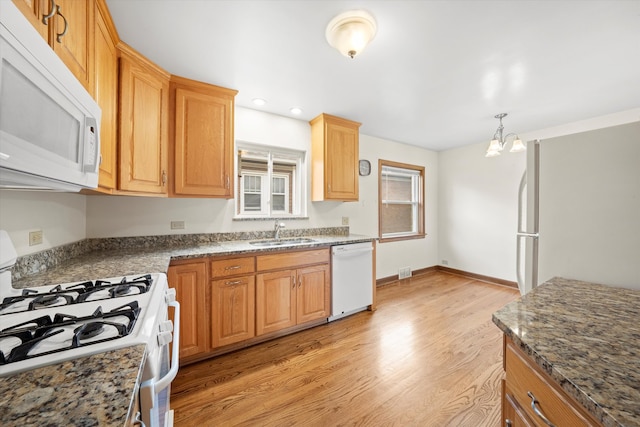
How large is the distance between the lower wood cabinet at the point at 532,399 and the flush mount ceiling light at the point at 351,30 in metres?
1.72

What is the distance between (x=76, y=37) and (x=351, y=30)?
1401mm

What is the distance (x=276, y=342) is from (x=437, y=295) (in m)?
2.37

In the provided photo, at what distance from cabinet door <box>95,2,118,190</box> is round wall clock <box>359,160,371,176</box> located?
9.29ft

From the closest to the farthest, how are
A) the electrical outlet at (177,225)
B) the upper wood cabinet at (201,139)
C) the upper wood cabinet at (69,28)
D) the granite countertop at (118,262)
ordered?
the upper wood cabinet at (69,28)
the granite countertop at (118,262)
the upper wood cabinet at (201,139)
the electrical outlet at (177,225)

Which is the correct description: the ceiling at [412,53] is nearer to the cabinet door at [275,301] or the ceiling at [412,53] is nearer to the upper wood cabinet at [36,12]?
the upper wood cabinet at [36,12]

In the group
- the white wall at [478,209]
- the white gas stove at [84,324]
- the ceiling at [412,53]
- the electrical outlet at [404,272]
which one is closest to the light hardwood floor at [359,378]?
the white gas stove at [84,324]

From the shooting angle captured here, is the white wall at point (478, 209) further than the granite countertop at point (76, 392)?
Yes

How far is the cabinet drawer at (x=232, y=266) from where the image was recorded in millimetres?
1948

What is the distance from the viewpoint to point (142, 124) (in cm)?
180

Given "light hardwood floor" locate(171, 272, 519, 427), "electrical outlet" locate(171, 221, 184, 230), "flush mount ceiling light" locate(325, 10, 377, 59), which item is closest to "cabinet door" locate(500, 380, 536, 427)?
"light hardwood floor" locate(171, 272, 519, 427)

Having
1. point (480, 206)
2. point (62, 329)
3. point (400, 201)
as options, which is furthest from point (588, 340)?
point (480, 206)

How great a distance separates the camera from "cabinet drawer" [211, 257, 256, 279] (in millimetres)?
1948

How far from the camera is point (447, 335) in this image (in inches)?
91.7

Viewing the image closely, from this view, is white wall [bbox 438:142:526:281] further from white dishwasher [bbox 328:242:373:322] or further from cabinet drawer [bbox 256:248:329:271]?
cabinet drawer [bbox 256:248:329:271]
